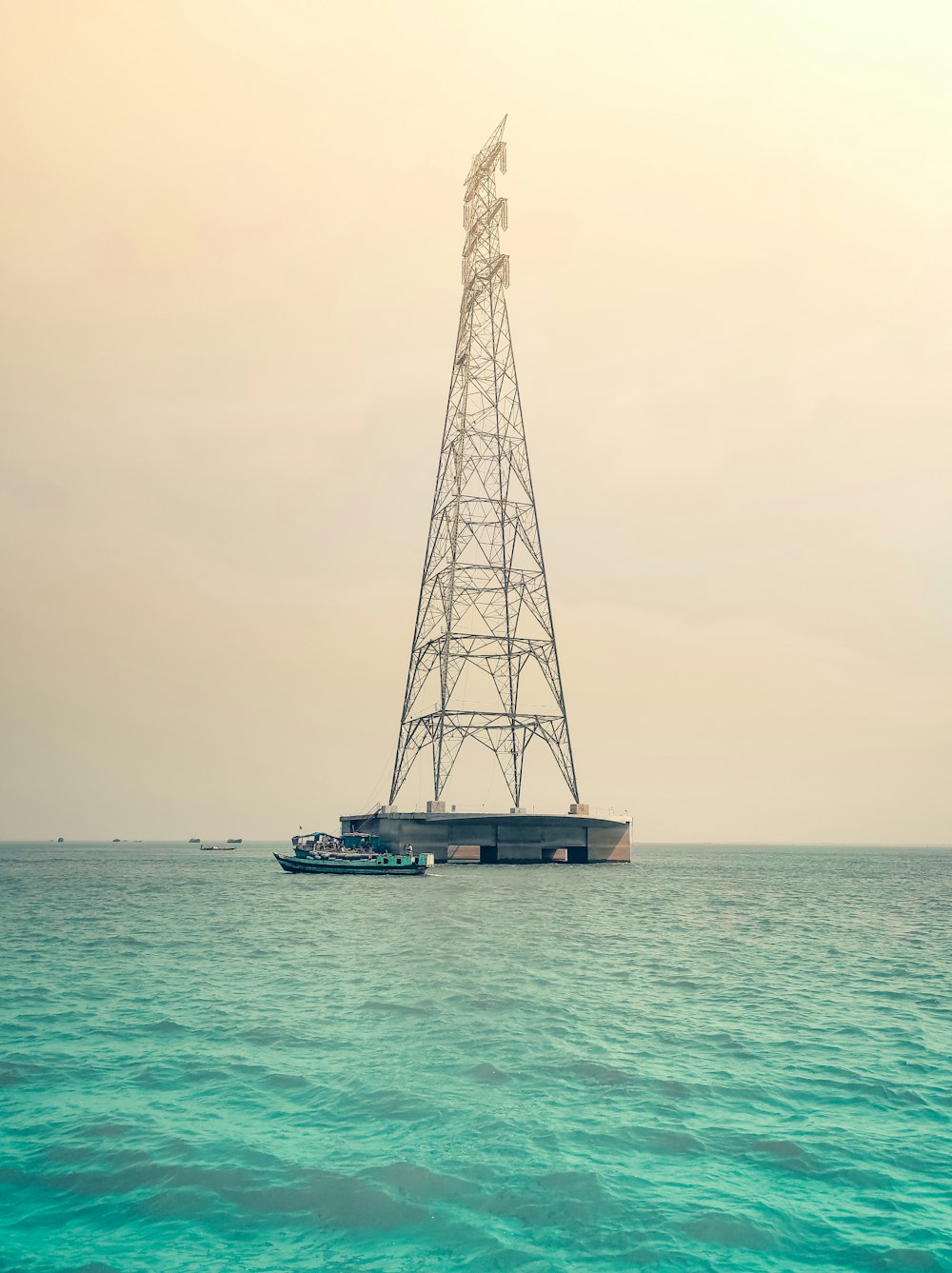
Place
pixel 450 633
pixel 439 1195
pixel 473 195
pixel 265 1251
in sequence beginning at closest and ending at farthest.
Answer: pixel 265 1251 < pixel 439 1195 < pixel 450 633 < pixel 473 195

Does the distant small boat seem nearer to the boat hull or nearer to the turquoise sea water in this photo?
the boat hull

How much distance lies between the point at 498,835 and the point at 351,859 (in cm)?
1225

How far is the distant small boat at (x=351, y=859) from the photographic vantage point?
209ft

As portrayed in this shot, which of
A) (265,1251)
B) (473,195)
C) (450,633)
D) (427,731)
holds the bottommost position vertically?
(265,1251)

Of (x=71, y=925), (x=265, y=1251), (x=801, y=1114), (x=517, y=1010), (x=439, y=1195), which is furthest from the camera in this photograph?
(x=71, y=925)

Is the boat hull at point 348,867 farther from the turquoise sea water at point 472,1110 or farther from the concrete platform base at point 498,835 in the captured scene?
the turquoise sea water at point 472,1110

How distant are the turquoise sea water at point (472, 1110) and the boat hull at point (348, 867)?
117 ft

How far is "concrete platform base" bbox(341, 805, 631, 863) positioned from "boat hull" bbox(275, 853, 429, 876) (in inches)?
217

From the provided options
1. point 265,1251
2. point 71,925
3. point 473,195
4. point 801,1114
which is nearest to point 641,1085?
point 801,1114

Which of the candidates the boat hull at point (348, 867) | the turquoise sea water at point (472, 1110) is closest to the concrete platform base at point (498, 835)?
the boat hull at point (348, 867)

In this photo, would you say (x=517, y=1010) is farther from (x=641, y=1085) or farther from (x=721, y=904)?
(x=721, y=904)

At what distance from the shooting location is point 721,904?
50.6 meters

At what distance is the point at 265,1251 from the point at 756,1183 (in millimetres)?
5388

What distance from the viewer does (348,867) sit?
215 ft
